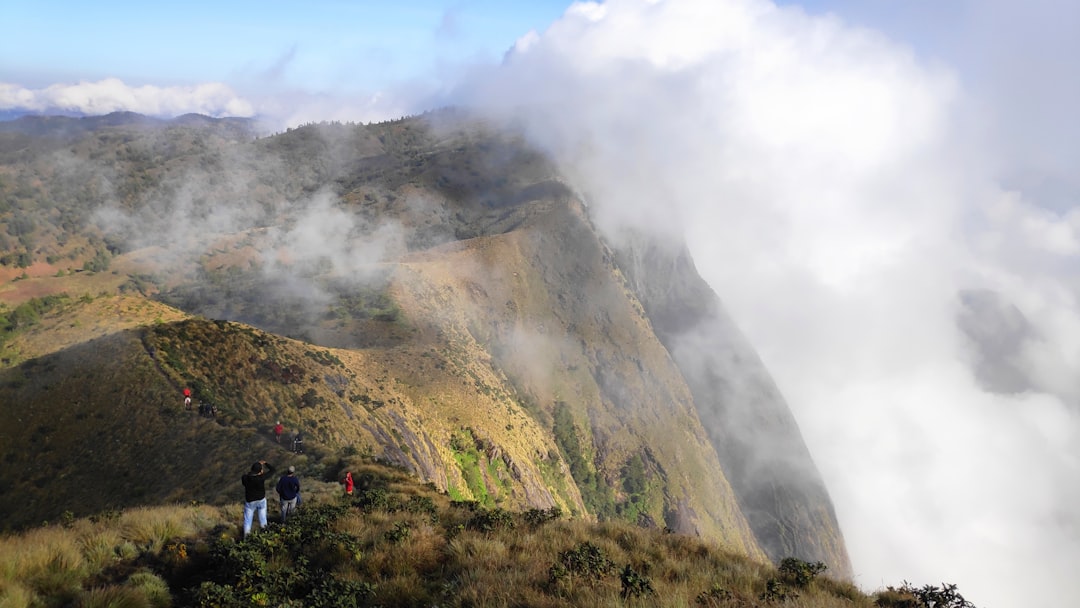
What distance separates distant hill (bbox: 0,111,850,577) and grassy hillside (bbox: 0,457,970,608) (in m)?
8.07

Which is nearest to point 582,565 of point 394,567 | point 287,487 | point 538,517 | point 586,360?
point 394,567

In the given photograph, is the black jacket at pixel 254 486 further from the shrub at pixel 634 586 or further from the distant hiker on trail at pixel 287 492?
the shrub at pixel 634 586

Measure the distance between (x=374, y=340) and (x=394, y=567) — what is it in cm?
4985

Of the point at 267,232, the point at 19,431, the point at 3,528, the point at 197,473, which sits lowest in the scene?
the point at 3,528

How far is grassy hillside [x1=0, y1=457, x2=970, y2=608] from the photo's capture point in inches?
341

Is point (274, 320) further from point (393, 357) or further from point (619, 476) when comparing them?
point (619, 476)

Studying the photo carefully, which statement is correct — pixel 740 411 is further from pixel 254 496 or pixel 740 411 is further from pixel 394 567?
pixel 394 567

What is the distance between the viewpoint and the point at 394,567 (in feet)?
33.6

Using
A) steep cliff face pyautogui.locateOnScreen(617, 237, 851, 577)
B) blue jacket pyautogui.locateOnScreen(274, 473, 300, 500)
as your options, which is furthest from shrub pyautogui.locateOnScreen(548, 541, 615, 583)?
steep cliff face pyautogui.locateOnScreen(617, 237, 851, 577)

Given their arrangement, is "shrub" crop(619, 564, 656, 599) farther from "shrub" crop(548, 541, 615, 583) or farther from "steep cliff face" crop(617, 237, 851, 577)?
"steep cliff face" crop(617, 237, 851, 577)

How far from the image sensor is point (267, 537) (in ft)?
39.8

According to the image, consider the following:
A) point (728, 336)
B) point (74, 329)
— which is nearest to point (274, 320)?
point (74, 329)

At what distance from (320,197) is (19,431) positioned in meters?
122

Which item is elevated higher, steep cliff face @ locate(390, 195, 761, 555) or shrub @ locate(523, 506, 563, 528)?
steep cliff face @ locate(390, 195, 761, 555)
